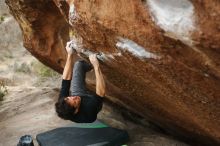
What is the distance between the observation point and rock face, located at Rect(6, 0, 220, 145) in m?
3.30

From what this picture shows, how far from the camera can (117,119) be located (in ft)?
24.1

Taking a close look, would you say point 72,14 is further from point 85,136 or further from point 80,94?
point 85,136

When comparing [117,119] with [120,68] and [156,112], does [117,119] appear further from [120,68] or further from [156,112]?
[120,68]

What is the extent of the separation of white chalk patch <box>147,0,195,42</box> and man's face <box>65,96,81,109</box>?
1.84 metres

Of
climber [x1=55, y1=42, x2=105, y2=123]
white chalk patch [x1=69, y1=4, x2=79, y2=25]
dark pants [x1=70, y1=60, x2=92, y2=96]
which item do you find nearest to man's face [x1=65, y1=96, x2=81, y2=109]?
climber [x1=55, y1=42, x2=105, y2=123]

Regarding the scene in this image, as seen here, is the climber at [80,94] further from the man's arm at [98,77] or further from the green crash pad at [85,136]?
the green crash pad at [85,136]

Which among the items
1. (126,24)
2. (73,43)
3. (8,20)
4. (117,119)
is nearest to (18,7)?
(73,43)

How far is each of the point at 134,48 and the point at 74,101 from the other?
1.19 m

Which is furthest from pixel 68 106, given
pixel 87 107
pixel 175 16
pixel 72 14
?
pixel 175 16

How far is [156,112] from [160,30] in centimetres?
288

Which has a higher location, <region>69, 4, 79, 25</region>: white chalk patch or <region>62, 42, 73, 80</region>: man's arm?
<region>69, 4, 79, 25</region>: white chalk patch

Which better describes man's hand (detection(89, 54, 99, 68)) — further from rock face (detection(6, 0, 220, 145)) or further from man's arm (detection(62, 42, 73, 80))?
man's arm (detection(62, 42, 73, 80))

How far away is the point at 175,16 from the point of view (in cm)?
334

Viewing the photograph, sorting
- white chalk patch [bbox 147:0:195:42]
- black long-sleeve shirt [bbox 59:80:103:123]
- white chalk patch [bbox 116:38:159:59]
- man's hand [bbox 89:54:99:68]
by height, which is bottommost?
black long-sleeve shirt [bbox 59:80:103:123]
